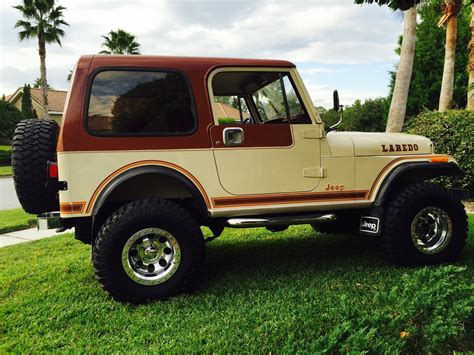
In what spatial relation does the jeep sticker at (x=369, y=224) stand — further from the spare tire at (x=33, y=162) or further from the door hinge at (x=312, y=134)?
the spare tire at (x=33, y=162)

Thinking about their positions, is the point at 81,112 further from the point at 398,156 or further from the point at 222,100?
the point at 398,156

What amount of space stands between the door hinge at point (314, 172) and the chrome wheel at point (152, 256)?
1.37m

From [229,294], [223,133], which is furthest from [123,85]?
[229,294]

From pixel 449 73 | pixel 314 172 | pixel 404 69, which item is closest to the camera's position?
pixel 314 172

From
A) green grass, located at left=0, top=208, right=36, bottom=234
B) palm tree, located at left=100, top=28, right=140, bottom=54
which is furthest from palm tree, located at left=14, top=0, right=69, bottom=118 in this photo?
green grass, located at left=0, top=208, right=36, bottom=234

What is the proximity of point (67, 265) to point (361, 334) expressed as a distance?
3.45m

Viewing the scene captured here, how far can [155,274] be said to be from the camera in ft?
11.9

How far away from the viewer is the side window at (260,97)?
13.3 ft

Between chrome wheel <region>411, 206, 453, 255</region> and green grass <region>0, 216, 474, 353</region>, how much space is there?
0.29m

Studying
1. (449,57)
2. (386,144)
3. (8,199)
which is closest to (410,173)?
(386,144)

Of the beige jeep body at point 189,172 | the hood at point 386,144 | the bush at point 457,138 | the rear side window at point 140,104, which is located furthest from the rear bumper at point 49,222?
the bush at point 457,138

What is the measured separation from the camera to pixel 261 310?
3.29m

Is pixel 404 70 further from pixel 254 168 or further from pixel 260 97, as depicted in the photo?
pixel 254 168

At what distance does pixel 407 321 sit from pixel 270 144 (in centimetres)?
183
